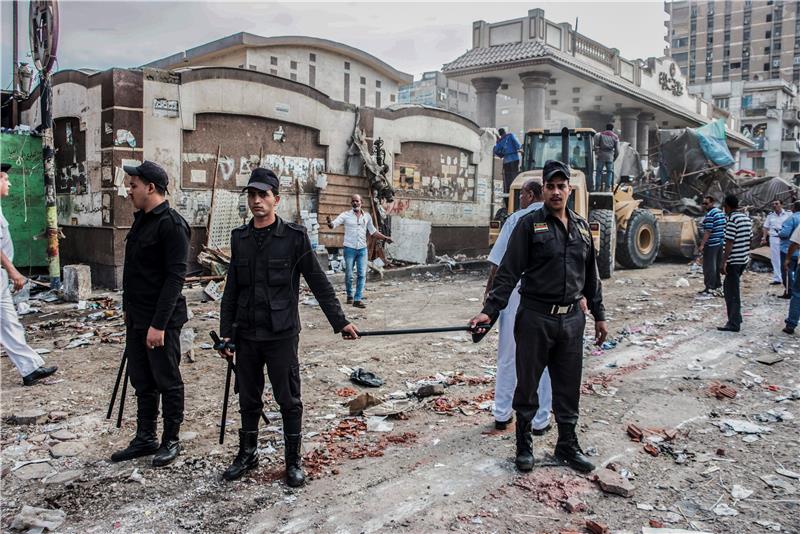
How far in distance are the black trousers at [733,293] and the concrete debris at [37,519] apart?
7369 mm

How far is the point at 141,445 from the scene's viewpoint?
3.67 meters

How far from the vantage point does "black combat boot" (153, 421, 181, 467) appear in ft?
11.6

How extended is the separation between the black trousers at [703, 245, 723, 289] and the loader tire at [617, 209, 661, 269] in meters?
3.16

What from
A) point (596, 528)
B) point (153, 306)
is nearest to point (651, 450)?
point (596, 528)

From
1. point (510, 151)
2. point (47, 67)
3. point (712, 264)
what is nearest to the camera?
point (47, 67)

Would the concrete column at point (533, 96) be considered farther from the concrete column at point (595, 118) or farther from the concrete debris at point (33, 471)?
the concrete debris at point (33, 471)

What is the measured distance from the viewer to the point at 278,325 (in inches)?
128

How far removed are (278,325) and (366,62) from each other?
2338cm

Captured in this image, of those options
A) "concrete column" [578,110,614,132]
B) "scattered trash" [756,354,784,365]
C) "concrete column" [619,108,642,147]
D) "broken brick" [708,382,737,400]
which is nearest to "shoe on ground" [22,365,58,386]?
"broken brick" [708,382,737,400]

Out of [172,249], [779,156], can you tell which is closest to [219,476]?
[172,249]

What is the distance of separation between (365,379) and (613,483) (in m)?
2.50

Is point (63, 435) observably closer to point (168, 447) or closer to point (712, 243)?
point (168, 447)

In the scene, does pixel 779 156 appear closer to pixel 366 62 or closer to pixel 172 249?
pixel 366 62

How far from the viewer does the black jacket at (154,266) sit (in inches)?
139
